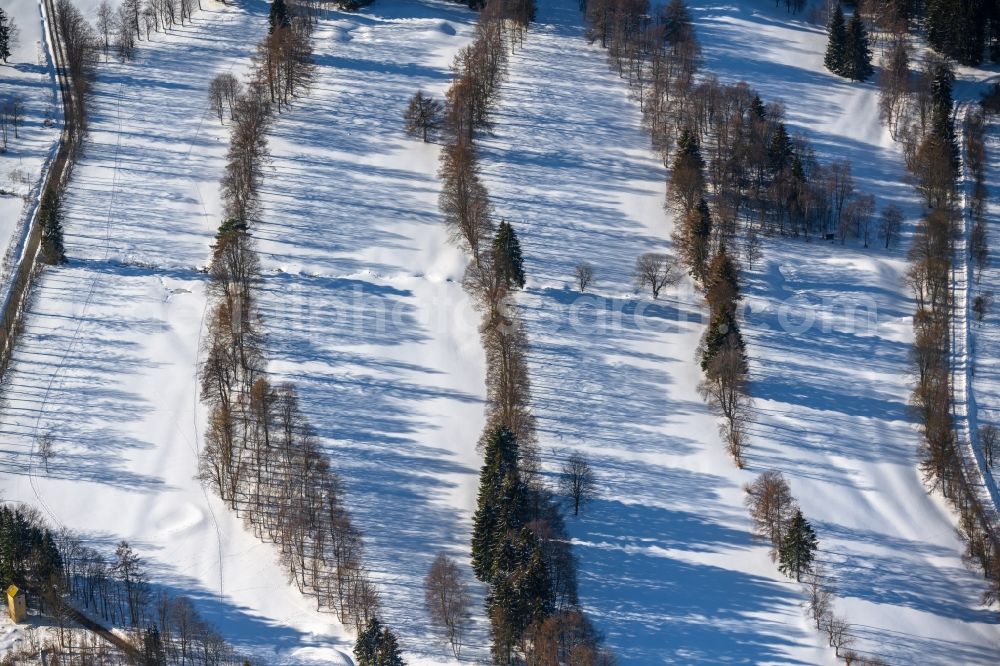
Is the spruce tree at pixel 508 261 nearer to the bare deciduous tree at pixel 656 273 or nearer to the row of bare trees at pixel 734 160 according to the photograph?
the bare deciduous tree at pixel 656 273

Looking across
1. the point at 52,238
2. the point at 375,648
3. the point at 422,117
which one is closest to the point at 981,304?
the point at 422,117

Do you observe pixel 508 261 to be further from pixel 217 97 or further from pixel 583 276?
pixel 217 97

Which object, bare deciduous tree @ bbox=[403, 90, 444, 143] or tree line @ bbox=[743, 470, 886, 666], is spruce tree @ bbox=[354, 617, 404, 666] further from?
bare deciduous tree @ bbox=[403, 90, 444, 143]

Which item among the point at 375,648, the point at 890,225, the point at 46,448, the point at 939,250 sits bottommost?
the point at 375,648

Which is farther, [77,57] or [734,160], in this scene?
[77,57]

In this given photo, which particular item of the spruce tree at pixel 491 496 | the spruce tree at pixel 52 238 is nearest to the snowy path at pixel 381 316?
the spruce tree at pixel 491 496

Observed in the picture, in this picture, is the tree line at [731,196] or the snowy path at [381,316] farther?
the tree line at [731,196]

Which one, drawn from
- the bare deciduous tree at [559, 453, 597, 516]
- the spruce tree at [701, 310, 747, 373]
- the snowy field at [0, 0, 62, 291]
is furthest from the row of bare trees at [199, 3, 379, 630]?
the spruce tree at [701, 310, 747, 373]
